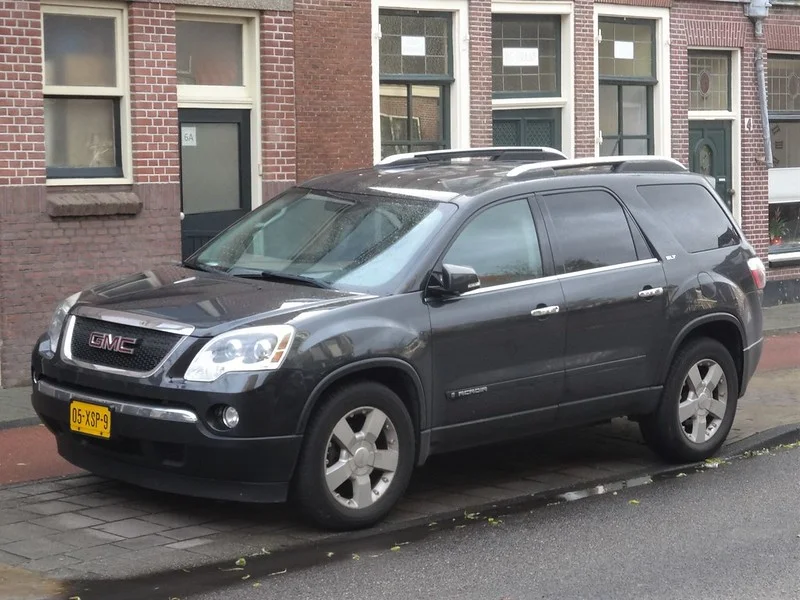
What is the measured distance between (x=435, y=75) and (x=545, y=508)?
915cm

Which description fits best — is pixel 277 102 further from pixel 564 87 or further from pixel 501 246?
pixel 501 246

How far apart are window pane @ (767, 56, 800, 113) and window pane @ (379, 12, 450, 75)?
241 inches

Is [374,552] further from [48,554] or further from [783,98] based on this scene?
[783,98]

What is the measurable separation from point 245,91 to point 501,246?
6.87m

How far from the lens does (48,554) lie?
6680mm

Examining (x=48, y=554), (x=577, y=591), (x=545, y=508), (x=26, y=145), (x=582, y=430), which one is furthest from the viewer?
(x=26, y=145)

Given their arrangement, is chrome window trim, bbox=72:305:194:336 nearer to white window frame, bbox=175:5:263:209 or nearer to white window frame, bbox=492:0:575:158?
white window frame, bbox=175:5:263:209

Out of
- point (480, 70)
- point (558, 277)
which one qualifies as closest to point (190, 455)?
point (558, 277)

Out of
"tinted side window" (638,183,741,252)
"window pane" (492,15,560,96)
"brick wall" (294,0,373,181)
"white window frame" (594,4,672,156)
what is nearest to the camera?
"tinted side window" (638,183,741,252)

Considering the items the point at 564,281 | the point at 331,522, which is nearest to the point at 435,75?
the point at 564,281

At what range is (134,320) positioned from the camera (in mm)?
7082

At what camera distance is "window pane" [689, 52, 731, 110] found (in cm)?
1936

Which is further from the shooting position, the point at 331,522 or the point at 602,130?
the point at 602,130

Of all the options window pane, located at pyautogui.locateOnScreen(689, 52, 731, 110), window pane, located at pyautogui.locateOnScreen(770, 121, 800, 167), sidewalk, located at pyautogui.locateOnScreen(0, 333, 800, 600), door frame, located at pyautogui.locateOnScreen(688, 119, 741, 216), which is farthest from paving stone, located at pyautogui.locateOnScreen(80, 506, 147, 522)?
window pane, located at pyautogui.locateOnScreen(770, 121, 800, 167)
